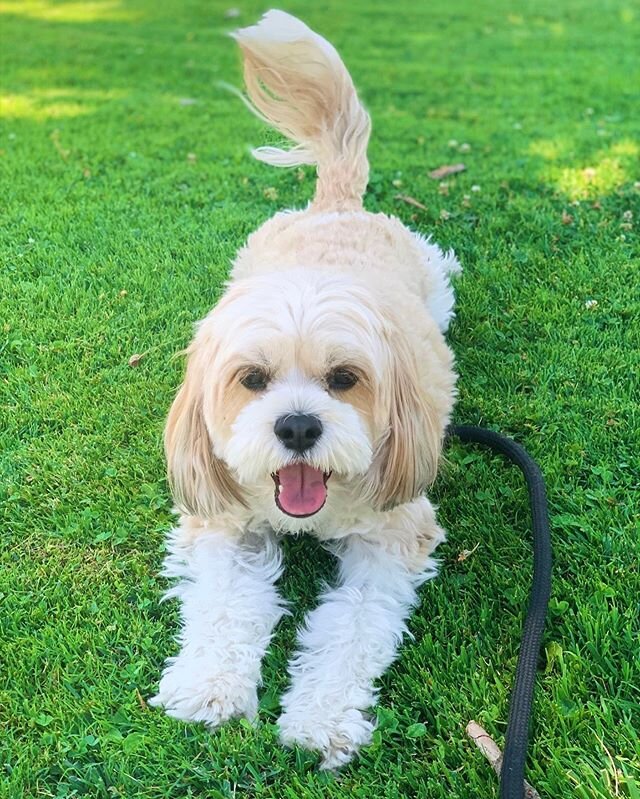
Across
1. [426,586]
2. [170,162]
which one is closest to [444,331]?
[426,586]

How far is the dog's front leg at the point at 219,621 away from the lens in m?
2.45

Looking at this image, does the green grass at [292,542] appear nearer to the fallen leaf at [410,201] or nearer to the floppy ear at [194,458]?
the fallen leaf at [410,201]

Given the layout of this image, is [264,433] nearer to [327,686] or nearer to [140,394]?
[327,686]

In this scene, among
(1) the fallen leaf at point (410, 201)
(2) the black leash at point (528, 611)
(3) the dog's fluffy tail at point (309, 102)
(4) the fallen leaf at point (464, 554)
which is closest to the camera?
(2) the black leash at point (528, 611)

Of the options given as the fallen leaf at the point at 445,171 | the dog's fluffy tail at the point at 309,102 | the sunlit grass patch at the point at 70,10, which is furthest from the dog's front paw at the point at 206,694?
the sunlit grass patch at the point at 70,10

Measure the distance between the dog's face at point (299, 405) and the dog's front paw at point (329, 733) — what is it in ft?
2.26

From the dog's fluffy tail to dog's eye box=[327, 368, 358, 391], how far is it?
7.30ft

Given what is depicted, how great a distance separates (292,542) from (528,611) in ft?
3.43

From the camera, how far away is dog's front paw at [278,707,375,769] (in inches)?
91.0

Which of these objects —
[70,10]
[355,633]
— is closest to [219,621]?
[355,633]

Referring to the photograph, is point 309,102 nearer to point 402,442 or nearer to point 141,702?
point 402,442

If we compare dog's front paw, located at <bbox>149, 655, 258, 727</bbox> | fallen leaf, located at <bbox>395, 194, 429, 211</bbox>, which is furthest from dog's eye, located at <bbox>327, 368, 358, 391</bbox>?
fallen leaf, located at <bbox>395, 194, 429, 211</bbox>

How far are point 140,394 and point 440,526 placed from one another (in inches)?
70.9

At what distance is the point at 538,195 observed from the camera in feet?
20.5
